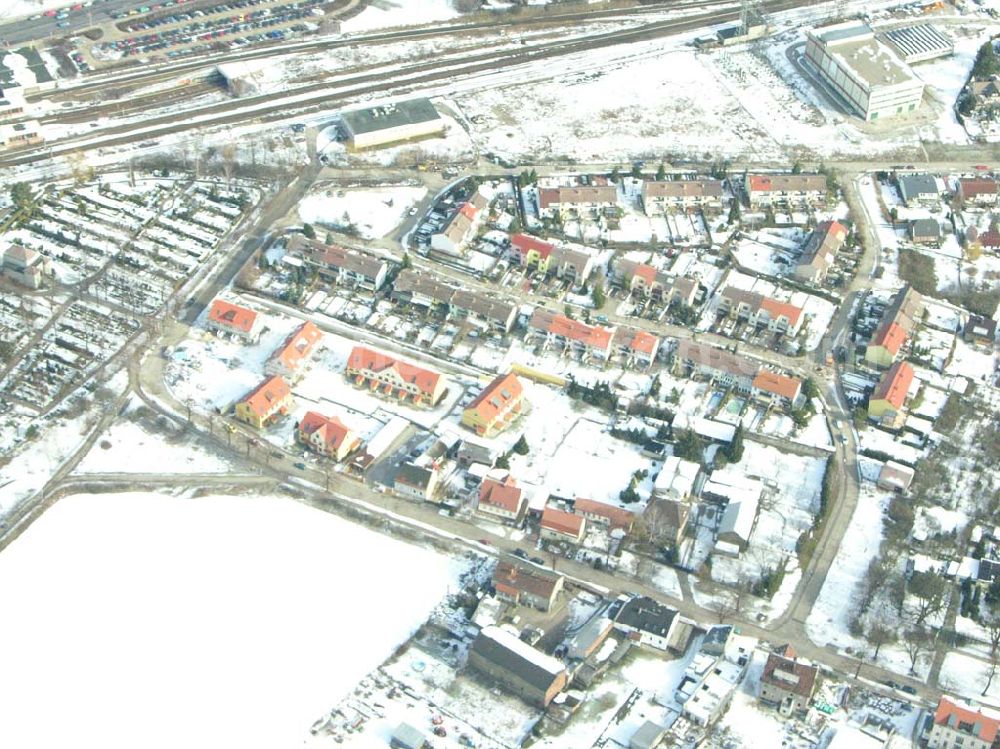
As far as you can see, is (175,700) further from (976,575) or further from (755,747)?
(976,575)

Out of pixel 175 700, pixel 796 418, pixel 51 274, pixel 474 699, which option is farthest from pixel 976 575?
pixel 51 274

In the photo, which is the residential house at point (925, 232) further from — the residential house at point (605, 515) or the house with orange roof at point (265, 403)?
the house with orange roof at point (265, 403)

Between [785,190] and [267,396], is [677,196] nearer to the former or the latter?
[785,190]

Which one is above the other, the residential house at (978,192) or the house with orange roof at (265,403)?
the residential house at (978,192)

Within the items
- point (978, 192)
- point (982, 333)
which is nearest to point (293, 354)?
point (982, 333)

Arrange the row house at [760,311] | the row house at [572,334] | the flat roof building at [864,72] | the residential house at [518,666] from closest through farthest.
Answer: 1. the residential house at [518,666]
2. the row house at [572,334]
3. the row house at [760,311]
4. the flat roof building at [864,72]

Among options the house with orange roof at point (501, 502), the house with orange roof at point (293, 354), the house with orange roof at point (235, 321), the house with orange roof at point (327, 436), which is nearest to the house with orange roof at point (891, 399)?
the house with orange roof at point (501, 502)

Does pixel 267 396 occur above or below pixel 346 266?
below
